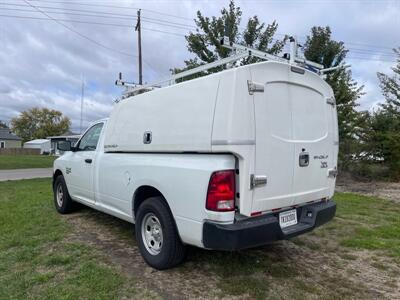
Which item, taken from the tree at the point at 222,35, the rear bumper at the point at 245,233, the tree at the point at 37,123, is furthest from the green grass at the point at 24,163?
the tree at the point at 37,123

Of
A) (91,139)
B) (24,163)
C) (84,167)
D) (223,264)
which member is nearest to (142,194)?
(223,264)

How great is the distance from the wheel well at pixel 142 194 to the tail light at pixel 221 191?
1.04 m

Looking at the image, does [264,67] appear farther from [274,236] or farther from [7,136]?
[7,136]

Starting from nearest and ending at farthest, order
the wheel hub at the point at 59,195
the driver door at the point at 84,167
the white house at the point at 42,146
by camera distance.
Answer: the driver door at the point at 84,167 → the wheel hub at the point at 59,195 → the white house at the point at 42,146

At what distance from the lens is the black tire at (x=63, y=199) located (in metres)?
6.86

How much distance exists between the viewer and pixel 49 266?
4.25 metres

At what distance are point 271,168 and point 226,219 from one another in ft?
2.32

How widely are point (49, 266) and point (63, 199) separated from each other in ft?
9.50

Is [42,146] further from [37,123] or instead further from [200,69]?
[200,69]

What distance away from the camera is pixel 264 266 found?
426 cm

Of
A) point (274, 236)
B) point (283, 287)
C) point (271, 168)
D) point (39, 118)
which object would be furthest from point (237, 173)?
point (39, 118)

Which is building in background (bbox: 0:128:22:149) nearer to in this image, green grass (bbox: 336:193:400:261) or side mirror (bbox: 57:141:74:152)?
side mirror (bbox: 57:141:74:152)

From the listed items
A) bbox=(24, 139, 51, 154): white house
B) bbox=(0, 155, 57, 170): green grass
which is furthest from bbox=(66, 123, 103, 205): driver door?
bbox=(24, 139, 51, 154): white house

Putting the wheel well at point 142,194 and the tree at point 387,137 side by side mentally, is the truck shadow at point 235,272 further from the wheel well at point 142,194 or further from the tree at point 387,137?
the tree at point 387,137
